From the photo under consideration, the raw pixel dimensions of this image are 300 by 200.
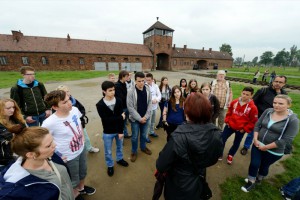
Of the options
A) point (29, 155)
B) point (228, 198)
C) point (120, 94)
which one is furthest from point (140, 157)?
point (29, 155)

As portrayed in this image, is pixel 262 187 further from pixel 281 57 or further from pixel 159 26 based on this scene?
pixel 281 57

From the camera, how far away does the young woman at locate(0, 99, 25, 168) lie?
2.07 meters

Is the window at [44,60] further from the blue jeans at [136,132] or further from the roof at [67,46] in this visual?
the blue jeans at [136,132]

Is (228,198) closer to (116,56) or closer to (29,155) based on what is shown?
(29,155)

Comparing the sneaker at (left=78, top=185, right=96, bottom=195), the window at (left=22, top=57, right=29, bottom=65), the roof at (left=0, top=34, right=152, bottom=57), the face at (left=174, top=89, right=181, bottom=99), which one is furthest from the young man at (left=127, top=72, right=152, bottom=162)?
the window at (left=22, top=57, right=29, bottom=65)

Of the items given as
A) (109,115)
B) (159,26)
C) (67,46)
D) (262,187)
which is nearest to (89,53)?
(67,46)

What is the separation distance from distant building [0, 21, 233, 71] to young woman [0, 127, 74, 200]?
34.0 meters

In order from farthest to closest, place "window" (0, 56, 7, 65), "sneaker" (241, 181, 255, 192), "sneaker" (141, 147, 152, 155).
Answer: "window" (0, 56, 7, 65) → "sneaker" (141, 147, 152, 155) → "sneaker" (241, 181, 255, 192)

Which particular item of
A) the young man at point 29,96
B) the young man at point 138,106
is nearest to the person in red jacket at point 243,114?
the young man at point 138,106

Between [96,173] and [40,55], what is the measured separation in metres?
33.7

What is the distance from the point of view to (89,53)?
31375mm

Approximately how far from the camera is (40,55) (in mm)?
28266

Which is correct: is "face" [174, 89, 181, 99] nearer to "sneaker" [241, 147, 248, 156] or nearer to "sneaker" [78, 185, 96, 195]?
"sneaker" [241, 147, 248, 156]

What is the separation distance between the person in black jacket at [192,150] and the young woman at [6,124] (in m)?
1.95
